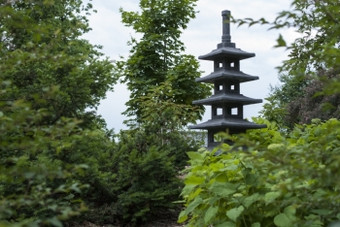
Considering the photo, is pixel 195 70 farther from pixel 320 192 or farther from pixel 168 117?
pixel 320 192

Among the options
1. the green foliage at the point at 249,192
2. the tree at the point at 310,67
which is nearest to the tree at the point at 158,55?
the tree at the point at 310,67

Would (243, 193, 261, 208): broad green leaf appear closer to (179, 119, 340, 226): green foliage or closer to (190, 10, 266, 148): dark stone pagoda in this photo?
(179, 119, 340, 226): green foliage

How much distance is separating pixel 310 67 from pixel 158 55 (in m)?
9.42

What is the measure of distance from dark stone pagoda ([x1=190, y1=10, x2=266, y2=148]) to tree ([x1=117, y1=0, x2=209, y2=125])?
7.71m

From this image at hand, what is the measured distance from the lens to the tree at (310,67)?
2.38m

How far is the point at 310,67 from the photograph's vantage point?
8.68 meters

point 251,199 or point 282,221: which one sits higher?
point 251,199

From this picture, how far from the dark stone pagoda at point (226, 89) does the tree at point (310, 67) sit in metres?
1.02

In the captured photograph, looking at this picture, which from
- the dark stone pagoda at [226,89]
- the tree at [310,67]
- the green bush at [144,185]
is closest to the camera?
the tree at [310,67]

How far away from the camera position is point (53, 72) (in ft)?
21.1

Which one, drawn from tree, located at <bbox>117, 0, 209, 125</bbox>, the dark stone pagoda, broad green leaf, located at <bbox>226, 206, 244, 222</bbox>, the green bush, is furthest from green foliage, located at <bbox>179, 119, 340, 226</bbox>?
tree, located at <bbox>117, 0, 209, 125</bbox>

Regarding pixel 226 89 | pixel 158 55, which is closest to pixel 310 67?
pixel 226 89

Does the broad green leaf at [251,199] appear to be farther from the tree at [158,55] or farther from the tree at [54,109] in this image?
the tree at [158,55]

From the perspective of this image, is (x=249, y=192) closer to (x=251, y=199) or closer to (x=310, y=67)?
(x=251, y=199)
